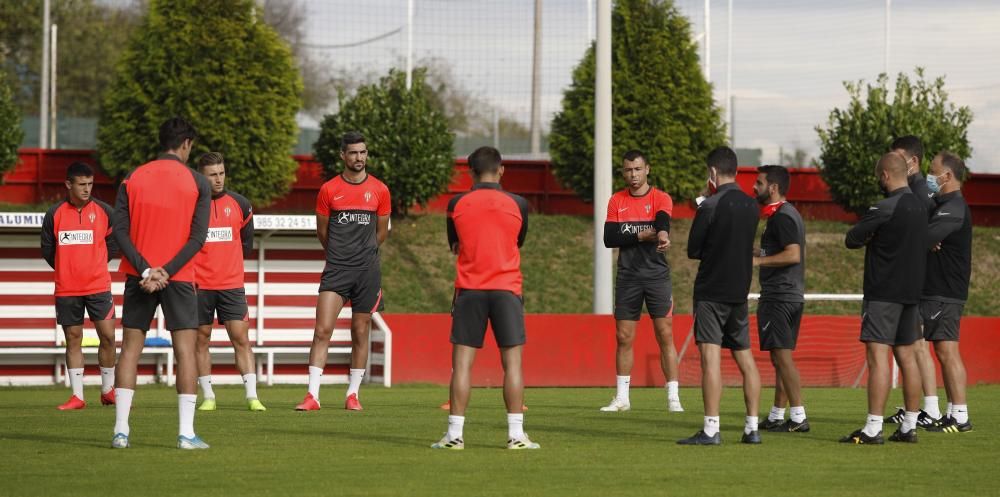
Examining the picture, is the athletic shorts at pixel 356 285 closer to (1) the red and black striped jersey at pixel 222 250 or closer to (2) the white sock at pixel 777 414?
(1) the red and black striped jersey at pixel 222 250

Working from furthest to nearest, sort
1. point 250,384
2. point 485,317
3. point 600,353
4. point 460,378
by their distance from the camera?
point 600,353 < point 250,384 < point 485,317 < point 460,378

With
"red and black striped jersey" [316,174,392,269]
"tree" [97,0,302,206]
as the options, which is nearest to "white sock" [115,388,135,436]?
"red and black striped jersey" [316,174,392,269]

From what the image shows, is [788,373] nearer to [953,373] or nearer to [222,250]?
[953,373]

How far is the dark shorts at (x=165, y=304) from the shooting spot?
9.44 m

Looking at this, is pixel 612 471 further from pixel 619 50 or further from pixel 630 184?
pixel 619 50

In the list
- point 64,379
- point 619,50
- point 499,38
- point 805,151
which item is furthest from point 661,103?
point 64,379

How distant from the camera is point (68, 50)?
56375mm

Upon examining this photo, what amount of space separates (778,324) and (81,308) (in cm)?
680

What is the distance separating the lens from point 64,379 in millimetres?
19578

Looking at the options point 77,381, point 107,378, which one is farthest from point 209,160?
point 77,381

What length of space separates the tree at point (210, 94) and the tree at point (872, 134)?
1161 centimetres

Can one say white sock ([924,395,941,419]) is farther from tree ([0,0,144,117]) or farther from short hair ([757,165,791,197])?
tree ([0,0,144,117])

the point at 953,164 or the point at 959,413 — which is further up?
the point at 953,164

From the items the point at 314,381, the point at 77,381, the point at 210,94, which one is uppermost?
the point at 210,94
